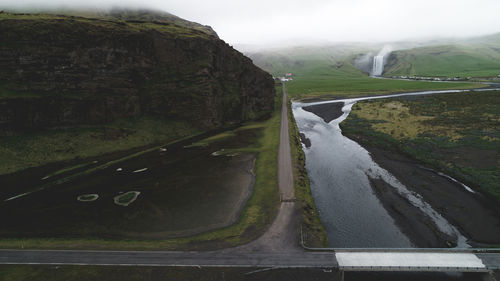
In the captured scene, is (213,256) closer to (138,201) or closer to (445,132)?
(138,201)

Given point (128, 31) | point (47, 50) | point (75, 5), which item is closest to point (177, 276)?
point (47, 50)

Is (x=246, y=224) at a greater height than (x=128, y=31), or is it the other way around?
(x=128, y=31)

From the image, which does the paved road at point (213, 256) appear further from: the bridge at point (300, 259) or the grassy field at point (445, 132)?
the grassy field at point (445, 132)

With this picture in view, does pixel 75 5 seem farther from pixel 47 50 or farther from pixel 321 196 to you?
pixel 321 196

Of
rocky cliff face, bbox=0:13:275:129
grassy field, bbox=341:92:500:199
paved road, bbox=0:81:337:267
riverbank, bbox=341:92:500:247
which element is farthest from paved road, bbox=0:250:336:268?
rocky cliff face, bbox=0:13:275:129

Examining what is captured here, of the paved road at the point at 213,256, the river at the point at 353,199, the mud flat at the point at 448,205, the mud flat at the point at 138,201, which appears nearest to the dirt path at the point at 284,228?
the paved road at the point at 213,256

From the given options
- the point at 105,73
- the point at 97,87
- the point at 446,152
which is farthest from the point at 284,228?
the point at 105,73
